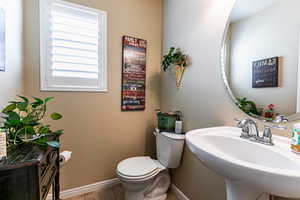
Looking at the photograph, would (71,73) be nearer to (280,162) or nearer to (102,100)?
(102,100)

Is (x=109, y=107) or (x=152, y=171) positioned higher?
(x=109, y=107)

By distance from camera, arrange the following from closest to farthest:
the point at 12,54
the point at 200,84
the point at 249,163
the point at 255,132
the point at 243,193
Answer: the point at 249,163
the point at 243,193
the point at 255,132
the point at 12,54
the point at 200,84

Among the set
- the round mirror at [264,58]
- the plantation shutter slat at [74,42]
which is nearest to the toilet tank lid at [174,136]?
the round mirror at [264,58]

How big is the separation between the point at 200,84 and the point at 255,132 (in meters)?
0.62

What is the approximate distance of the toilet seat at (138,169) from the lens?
4.32 ft

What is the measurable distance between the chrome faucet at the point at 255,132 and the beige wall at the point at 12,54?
1.55 metres

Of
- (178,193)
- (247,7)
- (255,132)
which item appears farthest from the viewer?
(178,193)

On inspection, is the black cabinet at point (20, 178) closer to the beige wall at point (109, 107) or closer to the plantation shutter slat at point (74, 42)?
the beige wall at point (109, 107)

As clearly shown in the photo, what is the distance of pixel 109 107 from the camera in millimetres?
1738

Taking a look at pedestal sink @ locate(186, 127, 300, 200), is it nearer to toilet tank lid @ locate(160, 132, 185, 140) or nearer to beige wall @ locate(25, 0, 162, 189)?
toilet tank lid @ locate(160, 132, 185, 140)

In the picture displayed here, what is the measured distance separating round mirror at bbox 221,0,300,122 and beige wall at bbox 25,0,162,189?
1064 mm

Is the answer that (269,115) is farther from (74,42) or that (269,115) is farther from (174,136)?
(74,42)

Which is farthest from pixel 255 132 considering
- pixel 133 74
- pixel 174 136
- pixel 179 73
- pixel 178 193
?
pixel 133 74

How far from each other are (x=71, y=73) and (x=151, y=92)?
0.97 meters
